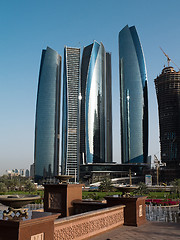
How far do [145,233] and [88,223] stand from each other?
3.60 meters

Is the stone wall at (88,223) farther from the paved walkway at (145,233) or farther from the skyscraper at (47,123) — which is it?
the skyscraper at (47,123)

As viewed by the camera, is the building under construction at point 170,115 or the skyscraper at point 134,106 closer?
the skyscraper at point 134,106

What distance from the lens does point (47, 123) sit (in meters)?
178

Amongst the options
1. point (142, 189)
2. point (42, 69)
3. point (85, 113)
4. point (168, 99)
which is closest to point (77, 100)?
point (85, 113)

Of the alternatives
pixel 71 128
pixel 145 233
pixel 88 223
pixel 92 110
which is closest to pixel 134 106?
pixel 92 110

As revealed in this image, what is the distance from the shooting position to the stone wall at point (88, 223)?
10.8 m

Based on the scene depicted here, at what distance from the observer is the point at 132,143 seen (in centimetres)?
16462

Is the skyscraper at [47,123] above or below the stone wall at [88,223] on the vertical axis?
above

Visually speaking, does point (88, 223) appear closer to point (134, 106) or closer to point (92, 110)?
point (134, 106)

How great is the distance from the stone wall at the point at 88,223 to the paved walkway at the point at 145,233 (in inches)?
15.5

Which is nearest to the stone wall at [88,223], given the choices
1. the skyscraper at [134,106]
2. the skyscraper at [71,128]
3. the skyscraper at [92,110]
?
the skyscraper at [134,106]

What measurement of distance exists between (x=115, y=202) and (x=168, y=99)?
160199 mm

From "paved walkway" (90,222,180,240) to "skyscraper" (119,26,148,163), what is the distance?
14946 cm

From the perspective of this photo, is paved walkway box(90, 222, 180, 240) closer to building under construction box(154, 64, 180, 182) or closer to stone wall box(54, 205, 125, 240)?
stone wall box(54, 205, 125, 240)
